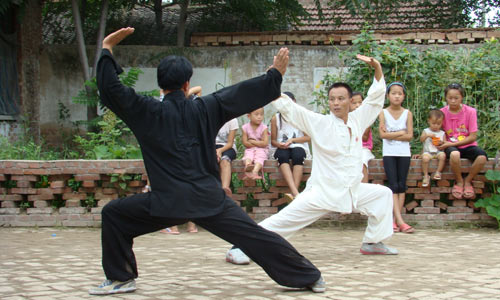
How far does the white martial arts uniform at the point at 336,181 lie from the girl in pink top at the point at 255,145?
188cm

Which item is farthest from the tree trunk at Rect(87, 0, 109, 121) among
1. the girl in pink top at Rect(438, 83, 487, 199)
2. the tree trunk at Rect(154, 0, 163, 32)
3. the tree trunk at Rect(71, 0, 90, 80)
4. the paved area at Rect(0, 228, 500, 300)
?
the girl in pink top at Rect(438, 83, 487, 199)

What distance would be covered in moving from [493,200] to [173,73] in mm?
5220

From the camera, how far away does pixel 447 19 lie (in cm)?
1462

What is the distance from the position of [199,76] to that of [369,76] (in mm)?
4419

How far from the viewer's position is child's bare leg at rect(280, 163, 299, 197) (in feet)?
23.8

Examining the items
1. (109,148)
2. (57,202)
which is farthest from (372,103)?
(57,202)

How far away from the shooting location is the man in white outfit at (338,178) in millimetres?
5355

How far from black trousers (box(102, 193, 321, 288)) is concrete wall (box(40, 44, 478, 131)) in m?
8.07

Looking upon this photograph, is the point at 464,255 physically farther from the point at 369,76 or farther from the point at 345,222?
the point at 369,76

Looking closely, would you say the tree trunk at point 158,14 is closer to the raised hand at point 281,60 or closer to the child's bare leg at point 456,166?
the child's bare leg at point 456,166

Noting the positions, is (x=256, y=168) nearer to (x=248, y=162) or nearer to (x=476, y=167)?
(x=248, y=162)

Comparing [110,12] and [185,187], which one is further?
[110,12]

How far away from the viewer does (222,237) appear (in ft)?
13.0

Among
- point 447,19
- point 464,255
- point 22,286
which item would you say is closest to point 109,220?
point 22,286
